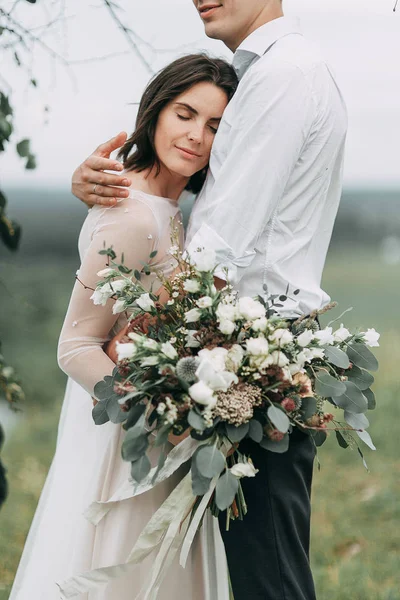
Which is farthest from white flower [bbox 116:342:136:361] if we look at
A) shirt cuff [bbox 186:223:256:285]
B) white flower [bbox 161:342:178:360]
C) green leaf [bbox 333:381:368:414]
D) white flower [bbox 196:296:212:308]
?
green leaf [bbox 333:381:368:414]

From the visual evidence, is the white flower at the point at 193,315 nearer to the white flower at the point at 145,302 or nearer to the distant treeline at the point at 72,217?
the white flower at the point at 145,302

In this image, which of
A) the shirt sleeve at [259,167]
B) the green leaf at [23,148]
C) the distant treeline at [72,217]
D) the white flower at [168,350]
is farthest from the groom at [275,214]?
the distant treeline at [72,217]

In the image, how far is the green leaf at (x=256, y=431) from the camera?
1669 millimetres

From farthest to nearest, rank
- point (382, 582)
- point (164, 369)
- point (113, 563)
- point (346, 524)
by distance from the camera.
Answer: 1. point (346, 524)
2. point (382, 582)
3. point (113, 563)
4. point (164, 369)

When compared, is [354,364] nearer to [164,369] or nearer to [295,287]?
[295,287]

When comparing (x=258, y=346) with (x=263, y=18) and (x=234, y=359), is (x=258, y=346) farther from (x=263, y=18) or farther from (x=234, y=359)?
(x=263, y=18)

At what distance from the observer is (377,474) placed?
181 inches

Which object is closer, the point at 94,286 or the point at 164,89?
the point at 94,286

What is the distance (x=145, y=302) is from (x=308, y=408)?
43 cm

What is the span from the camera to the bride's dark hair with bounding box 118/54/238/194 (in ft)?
7.00

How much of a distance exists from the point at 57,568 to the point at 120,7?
1619 mm

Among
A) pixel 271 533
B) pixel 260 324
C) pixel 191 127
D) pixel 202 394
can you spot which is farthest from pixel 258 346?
pixel 191 127

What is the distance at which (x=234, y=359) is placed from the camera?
165 centimetres

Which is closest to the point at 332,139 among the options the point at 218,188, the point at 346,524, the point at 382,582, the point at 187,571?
the point at 218,188
